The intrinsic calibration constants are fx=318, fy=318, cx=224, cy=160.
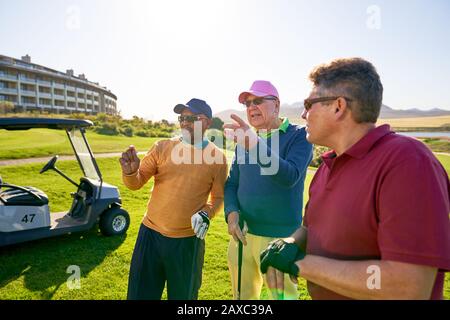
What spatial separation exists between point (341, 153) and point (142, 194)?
32.2 ft

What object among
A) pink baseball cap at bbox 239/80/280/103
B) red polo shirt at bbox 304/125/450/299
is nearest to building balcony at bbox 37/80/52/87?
pink baseball cap at bbox 239/80/280/103

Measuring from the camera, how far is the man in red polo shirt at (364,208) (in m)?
1.11

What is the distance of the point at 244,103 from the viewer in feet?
9.27

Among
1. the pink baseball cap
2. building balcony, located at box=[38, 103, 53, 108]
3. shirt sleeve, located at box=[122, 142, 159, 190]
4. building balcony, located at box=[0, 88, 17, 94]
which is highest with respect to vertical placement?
building balcony, located at box=[0, 88, 17, 94]

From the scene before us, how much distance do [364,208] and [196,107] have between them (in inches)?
79.7

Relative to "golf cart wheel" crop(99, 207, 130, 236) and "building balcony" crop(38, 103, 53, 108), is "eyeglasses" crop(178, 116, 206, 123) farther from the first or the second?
"building balcony" crop(38, 103, 53, 108)

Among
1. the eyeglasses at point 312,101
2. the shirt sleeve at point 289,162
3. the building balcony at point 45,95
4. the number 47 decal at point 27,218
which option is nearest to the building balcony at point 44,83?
the building balcony at point 45,95

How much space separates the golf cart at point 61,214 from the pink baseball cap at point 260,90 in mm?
3707

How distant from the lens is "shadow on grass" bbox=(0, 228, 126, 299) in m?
4.15

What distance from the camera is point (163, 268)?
279cm

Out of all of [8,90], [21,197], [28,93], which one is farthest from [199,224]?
[28,93]

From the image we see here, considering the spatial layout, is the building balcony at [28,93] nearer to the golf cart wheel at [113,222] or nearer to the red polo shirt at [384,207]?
the golf cart wheel at [113,222]
